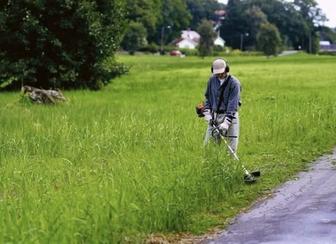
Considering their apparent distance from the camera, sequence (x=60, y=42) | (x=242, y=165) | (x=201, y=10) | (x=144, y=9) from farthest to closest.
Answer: (x=201, y=10), (x=144, y=9), (x=60, y=42), (x=242, y=165)

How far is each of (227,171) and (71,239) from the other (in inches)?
143

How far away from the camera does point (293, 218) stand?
738 cm

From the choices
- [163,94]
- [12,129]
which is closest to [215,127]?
[12,129]

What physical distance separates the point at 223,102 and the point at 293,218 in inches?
102

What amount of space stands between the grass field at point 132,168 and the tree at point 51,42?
9335mm

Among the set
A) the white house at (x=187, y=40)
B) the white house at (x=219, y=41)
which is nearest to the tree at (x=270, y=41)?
the white house at (x=219, y=41)

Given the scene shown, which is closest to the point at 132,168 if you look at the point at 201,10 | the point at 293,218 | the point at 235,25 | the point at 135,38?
the point at 293,218

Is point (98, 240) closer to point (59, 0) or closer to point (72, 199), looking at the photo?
point (72, 199)

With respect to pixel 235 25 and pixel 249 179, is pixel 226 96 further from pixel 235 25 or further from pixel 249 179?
pixel 235 25

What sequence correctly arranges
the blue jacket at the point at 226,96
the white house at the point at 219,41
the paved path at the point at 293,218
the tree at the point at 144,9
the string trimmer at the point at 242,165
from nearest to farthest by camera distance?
1. the paved path at the point at 293,218
2. the blue jacket at the point at 226,96
3. the string trimmer at the point at 242,165
4. the tree at the point at 144,9
5. the white house at the point at 219,41

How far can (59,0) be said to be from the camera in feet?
88.5

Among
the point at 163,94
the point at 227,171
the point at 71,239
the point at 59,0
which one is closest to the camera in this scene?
the point at 71,239

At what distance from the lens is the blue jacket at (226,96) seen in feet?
30.5

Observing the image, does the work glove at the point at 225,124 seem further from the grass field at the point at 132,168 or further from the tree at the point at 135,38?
the tree at the point at 135,38
